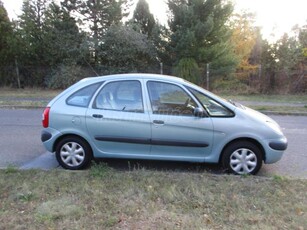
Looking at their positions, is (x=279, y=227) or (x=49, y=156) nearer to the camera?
(x=279, y=227)

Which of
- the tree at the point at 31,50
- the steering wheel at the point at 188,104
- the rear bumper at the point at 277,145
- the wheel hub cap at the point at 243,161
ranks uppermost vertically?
the tree at the point at 31,50

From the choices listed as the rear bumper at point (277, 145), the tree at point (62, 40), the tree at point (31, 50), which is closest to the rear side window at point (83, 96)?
the rear bumper at point (277, 145)

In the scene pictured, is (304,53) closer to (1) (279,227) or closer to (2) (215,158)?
(2) (215,158)

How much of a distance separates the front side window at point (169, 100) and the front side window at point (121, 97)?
21cm

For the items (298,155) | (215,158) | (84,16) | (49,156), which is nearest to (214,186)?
(215,158)

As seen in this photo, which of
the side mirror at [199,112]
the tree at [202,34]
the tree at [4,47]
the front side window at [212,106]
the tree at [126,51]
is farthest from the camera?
the tree at [4,47]

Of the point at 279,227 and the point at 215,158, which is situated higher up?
the point at 215,158

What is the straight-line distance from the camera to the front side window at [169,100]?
4.77m

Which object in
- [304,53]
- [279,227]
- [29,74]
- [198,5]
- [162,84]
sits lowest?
[279,227]

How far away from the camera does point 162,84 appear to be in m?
4.91

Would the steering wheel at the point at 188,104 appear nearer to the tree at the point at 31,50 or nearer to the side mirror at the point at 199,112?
the side mirror at the point at 199,112

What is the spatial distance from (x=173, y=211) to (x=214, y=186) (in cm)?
95

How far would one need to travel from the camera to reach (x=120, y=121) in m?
4.80

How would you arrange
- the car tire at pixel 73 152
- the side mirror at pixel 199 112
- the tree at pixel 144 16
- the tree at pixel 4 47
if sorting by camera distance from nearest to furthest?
the side mirror at pixel 199 112 → the car tire at pixel 73 152 → the tree at pixel 4 47 → the tree at pixel 144 16
